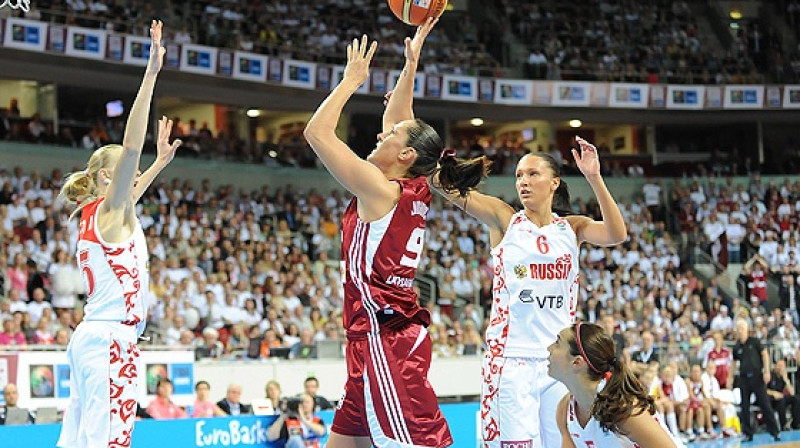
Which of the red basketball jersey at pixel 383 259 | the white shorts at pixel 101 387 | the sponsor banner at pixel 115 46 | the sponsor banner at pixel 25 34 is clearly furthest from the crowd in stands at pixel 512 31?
the red basketball jersey at pixel 383 259

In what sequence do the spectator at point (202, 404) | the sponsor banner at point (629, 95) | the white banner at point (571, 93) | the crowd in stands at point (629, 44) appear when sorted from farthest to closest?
the crowd in stands at point (629, 44) < the sponsor banner at point (629, 95) < the white banner at point (571, 93) < the spectator at point (202, 404)

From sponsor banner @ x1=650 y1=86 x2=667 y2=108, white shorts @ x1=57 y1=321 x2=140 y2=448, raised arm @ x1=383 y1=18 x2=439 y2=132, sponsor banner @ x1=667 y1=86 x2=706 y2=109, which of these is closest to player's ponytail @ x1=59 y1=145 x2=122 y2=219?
white shorts @ x1=57 y1=321 x2=140 y2=448

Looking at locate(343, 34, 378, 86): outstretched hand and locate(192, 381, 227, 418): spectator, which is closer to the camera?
locate(343, 34, 378, 86): outstretched hand

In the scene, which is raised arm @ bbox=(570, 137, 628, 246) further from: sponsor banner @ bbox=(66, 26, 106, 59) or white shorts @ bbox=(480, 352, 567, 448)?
sponsor banner @ bbox=(66, 26, 106, 59)

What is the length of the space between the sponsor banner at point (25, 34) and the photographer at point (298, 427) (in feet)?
38.7

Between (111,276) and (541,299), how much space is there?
252 cm

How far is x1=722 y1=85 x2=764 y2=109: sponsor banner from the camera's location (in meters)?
32.3

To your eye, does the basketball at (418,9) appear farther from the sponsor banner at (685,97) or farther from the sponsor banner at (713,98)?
the sponsor banner at (713,98)

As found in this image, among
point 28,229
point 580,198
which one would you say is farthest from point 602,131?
point 28,229

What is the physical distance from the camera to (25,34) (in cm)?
2148

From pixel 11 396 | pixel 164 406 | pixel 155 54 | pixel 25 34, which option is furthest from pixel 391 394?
pixel 25 34

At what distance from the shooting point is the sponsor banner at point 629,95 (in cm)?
3121

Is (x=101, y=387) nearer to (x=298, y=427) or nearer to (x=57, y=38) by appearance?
(x=298, y=427)

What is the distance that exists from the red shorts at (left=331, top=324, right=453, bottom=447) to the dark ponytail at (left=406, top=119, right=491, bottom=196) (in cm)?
81
